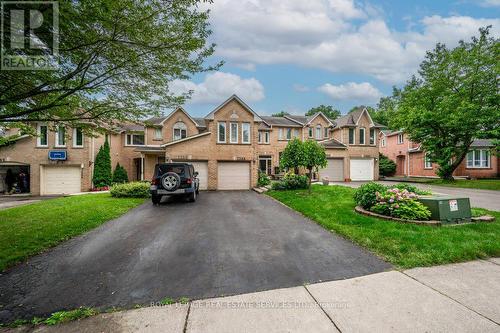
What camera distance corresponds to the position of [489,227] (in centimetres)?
597

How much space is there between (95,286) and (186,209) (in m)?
6.24

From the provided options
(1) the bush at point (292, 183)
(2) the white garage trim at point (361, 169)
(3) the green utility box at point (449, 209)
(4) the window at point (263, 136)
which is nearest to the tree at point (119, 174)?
(4) the window at point (263, 136)

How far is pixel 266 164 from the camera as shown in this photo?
2605 cm

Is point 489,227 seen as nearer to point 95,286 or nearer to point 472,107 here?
point 95,286

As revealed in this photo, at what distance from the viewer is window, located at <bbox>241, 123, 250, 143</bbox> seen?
57.3 ft

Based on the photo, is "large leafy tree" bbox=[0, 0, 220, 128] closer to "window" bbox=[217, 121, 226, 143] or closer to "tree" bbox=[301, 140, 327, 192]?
"tree" bbox=[301, 140, 327, 192]

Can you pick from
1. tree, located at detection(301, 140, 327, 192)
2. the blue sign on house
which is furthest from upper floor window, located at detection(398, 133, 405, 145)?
the blue sign on house

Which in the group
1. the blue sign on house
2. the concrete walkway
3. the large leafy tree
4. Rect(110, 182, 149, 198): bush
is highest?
the large leafy tree

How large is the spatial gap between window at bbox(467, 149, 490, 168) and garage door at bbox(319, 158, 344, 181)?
1397cm

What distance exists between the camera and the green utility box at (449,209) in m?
6.26

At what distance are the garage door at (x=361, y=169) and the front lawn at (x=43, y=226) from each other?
2192 cm

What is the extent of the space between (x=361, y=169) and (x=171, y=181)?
21.1 meters

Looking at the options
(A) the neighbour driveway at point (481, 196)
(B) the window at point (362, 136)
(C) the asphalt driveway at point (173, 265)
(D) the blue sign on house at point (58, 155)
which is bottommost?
(C) the asphalt driveway at point (173, 265)

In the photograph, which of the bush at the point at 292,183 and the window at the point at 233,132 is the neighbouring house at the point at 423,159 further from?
the window at the point at 233,132
